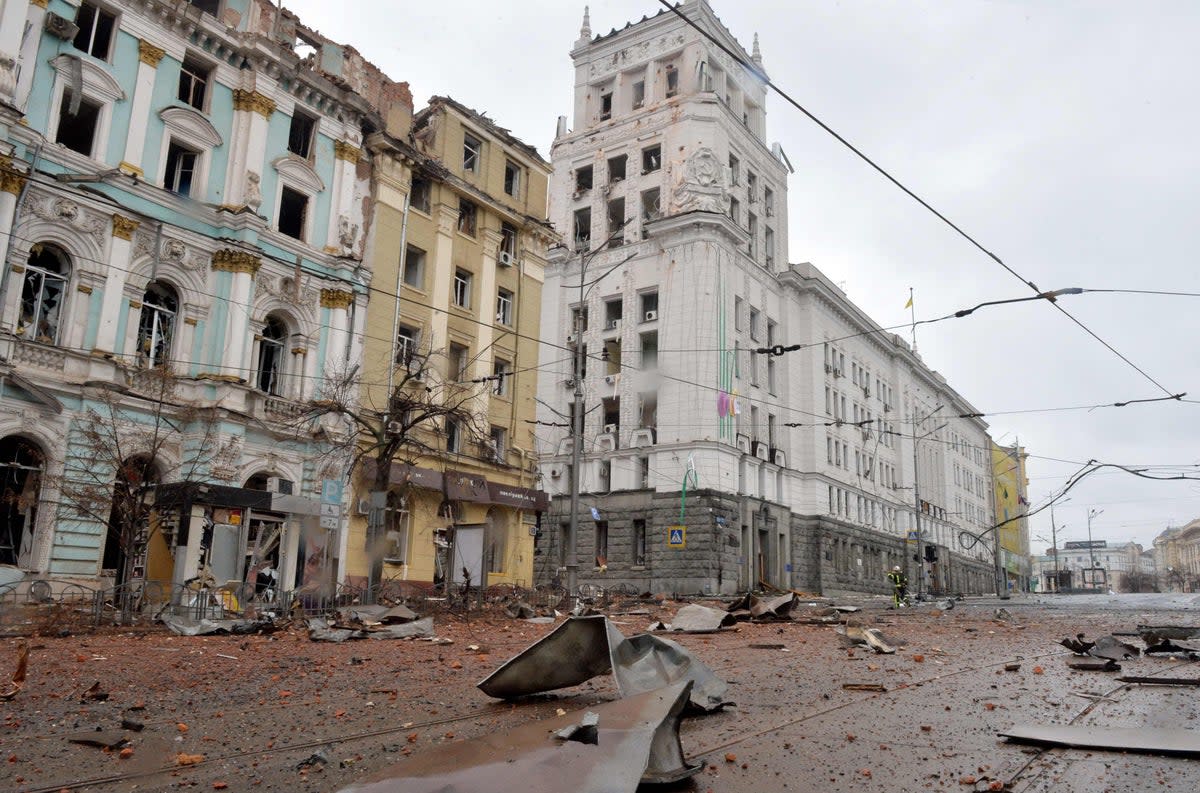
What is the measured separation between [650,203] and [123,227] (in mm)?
31142

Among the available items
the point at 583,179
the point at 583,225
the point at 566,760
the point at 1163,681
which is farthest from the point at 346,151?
the point at 583,179

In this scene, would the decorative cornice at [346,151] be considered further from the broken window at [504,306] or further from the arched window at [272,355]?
the broken window at [504,306]

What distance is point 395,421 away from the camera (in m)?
21.5

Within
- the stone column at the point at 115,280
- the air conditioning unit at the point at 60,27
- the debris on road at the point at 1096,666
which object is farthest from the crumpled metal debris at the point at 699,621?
the air conditioning unit at the point at 60,27

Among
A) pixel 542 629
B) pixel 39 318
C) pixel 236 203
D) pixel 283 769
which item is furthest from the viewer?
pixel 236 203

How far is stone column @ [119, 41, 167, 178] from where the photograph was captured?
826 inches

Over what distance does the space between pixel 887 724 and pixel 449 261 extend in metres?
25.0

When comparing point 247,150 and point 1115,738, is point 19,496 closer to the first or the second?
point 247,150

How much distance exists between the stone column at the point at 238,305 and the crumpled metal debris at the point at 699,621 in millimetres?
12822

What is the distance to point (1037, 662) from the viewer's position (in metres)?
11.5

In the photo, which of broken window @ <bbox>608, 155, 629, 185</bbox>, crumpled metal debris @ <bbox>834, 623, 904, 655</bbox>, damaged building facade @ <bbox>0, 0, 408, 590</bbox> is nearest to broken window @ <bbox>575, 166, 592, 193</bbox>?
broken window @ <bbox>608, 155, 629, 185</bbox>

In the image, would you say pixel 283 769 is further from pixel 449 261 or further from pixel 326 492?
pixel 449 261

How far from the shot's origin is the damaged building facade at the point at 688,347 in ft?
139

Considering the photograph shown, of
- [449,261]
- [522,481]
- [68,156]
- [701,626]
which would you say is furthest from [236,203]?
[701,626]
